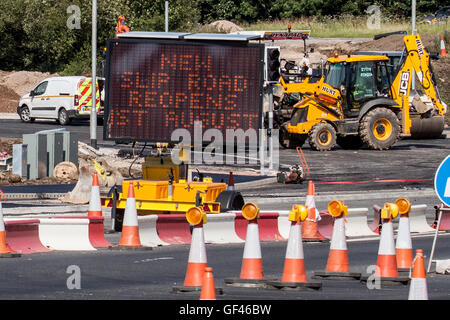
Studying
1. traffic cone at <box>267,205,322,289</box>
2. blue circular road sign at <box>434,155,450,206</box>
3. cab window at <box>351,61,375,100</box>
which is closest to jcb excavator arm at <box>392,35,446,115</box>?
cab window at <box>351,61,375,100</box>

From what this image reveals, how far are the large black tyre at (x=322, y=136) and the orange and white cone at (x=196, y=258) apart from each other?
2249 cm

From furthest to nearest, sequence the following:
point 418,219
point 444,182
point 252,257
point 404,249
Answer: point 418,219, point 404,249, point 444,182, point 252,257

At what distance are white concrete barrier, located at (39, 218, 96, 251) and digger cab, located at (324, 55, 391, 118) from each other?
1952 cm

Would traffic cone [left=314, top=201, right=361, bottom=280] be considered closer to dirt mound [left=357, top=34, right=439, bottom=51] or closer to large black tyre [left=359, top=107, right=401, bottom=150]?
large black tyre [left=359, top=107, right=401, bottom=150]

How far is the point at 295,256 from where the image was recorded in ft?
36.6

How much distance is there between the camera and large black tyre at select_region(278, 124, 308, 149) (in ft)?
114

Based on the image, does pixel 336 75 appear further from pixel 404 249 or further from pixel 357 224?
pixel 404 249

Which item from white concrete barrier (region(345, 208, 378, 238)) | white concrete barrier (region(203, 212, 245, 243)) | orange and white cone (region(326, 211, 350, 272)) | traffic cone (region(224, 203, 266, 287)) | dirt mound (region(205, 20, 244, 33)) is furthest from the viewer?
dirt mound (region(205, 20, 244, 33))

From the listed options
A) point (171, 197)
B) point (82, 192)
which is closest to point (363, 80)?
point (82, 192)

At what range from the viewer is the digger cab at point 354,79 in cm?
3372

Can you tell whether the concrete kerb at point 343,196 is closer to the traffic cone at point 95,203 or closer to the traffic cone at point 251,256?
the traffic cone at point 95,203

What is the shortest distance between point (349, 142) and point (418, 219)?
16168mm

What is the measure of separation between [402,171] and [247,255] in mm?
17825
